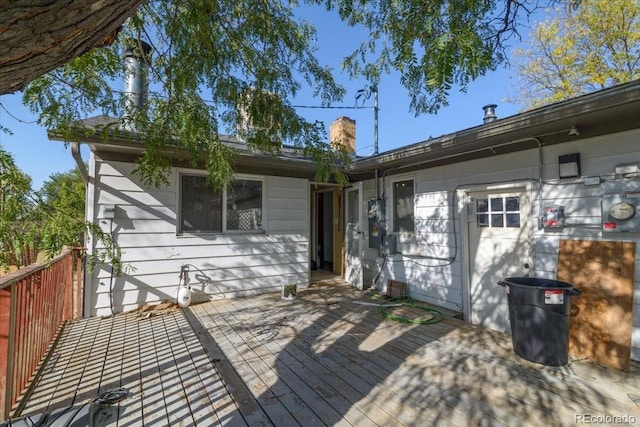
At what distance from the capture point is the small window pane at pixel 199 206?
193 inches

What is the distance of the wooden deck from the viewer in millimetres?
2172

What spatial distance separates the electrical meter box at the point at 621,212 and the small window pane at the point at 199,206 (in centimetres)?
→ 492

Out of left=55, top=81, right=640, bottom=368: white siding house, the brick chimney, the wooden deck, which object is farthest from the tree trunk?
the brick chimney

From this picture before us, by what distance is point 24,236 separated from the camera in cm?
191

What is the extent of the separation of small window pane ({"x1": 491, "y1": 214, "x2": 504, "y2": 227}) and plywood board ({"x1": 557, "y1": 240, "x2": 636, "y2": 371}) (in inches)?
31.9

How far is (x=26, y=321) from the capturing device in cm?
255

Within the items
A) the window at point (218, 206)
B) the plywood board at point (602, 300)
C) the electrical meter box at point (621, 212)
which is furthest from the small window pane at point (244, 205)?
the electrical meter box at point (621, 212)

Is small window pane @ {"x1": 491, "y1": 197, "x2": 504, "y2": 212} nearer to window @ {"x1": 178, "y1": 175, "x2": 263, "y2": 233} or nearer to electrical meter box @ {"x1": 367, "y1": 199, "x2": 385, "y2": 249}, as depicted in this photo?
electrical meter box @ {"x1": 367, "y1": 199, "x2": 385, "y2": 249}

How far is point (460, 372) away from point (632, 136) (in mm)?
2731

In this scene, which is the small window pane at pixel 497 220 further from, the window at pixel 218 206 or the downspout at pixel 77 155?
the downspout at pixel 77 155

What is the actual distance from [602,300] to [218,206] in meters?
5.03

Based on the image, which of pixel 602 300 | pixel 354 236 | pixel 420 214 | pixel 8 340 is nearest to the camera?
pixel 8 340

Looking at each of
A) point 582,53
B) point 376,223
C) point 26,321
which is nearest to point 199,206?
point 26,321

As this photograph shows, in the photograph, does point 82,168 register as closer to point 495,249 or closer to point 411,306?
point 411,306
